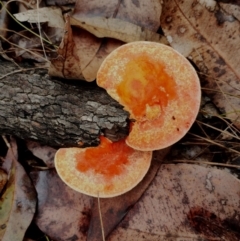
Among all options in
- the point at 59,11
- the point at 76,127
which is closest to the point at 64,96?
the point at 76,127

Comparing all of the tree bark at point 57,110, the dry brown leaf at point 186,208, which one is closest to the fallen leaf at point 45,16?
the tree bark at point 57,110

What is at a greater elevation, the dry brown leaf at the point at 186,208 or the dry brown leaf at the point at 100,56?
the dry brown leaf at the point at 100,56

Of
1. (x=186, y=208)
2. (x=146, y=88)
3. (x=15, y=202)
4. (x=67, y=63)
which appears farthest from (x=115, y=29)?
(x=15, y=202)

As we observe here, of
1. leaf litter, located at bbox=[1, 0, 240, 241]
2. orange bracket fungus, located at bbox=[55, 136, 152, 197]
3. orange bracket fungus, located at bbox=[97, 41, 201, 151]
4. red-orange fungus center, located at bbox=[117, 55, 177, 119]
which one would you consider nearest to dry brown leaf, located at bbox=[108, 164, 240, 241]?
leaf litter, located at bbox=[1, 0, 240, 241]

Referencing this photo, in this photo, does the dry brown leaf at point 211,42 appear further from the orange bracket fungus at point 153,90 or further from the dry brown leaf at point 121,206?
the dry brown leaf at point 121,206

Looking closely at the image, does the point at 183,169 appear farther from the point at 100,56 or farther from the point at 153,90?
the point at 100,56
